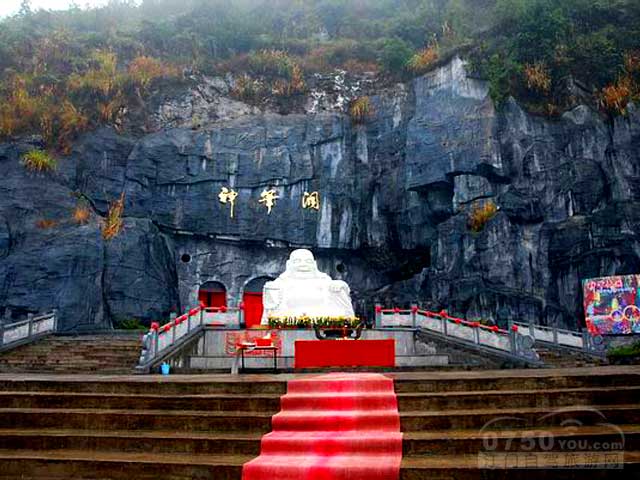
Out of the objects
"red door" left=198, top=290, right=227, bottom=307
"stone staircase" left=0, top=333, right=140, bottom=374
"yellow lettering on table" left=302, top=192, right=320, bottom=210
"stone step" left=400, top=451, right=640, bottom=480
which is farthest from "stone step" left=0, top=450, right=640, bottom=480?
"yellow lettering on table" left=302, top=192, right=320, bottom=210

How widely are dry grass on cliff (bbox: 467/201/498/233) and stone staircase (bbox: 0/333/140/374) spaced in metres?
12.2

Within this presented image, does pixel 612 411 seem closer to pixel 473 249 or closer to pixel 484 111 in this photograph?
pixel 473 249

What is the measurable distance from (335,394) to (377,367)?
17.4 feet

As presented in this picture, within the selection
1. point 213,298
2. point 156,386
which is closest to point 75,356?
point 156,386

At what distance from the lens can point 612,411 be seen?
508 cm

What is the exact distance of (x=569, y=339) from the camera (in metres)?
Answer: 14.6

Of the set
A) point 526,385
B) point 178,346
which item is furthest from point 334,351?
point 526,385

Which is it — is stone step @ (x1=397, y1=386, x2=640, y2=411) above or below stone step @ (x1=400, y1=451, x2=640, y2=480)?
above

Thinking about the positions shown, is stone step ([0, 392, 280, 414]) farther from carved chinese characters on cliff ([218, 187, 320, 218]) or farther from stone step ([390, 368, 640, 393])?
carved chinese characters on cliff ([218, 187, 320, 218])

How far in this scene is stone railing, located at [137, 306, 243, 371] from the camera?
39.1ft

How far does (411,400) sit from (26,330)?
39.9ft

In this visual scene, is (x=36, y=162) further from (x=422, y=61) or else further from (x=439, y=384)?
(x=439, y=384)

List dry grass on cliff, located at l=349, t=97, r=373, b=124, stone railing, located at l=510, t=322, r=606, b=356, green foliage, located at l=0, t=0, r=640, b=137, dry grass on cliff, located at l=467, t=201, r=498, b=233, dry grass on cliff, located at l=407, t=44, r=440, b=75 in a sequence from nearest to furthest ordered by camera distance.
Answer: stone railing, located at l=510, t=322, r=606, b=356, dry grass on cliff, located at l=467, t=201, r=498, b=233, green foliage, located at l=0, t=0, r=640, b=137, dry grass on cliff, located at l=407, t=44, r=440, b=75, dry grass on cliff, located at l=349, t=97, r=373, b=124

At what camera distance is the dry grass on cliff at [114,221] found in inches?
765
